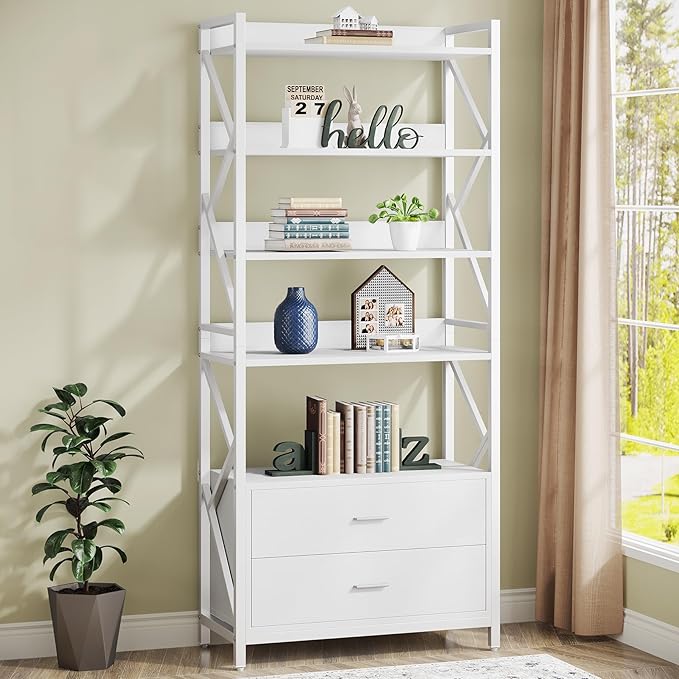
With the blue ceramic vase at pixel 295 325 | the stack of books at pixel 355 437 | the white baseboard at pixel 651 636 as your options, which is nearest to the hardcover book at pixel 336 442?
the stack of books at pixel 355 437

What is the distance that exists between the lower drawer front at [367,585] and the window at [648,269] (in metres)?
0.62

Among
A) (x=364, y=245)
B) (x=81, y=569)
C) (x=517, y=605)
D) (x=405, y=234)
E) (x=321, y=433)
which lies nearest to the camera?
(x=81, y=569)

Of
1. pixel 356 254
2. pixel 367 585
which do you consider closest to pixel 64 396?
pixel 356 254

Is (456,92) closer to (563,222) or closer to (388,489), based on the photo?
(563,222)

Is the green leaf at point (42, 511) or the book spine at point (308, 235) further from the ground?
the book spine at point (308, 235)

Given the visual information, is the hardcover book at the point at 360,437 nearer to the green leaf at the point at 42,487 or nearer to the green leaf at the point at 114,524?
the green leaf at the point at 114,524

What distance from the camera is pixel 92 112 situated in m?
3.90

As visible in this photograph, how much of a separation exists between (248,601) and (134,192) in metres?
1.44

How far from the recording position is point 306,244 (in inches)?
149

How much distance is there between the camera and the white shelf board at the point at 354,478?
3732 mm

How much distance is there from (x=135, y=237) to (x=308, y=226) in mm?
629

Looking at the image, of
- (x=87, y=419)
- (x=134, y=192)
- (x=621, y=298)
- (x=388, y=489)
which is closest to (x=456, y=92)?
(x=621, y=298)

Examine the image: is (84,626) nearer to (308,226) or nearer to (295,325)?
(295,325)

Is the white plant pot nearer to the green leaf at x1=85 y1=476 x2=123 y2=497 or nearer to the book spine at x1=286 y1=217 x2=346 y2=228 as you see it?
the book spine at x1=286 y1=217 x2=346 y2=228
